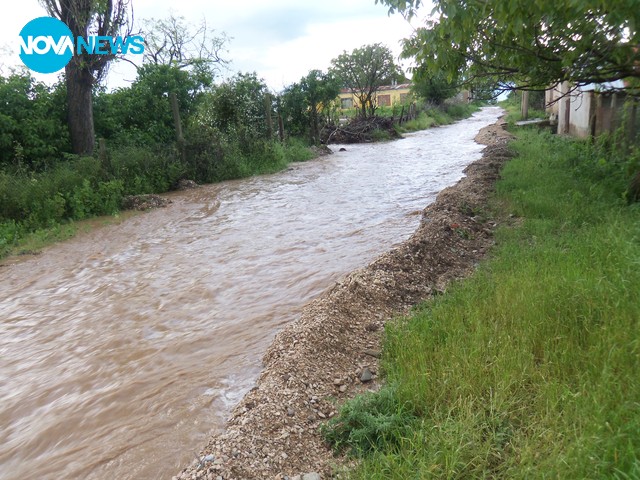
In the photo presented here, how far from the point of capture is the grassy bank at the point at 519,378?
7.60 feet

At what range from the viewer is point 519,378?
291 centimetres

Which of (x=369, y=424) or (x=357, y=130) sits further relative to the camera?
(x=357, y=130)

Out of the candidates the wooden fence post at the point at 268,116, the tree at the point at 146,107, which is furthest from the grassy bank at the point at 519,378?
the wooden fence post at the point at 268,116

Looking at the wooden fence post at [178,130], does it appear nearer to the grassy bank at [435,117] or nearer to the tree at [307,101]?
the tree at [307,101]

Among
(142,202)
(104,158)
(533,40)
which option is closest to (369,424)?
(533,40)

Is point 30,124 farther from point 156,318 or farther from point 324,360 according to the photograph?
point 324,360

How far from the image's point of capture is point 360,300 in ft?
16.0

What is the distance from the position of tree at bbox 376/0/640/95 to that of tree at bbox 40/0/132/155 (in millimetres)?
10033

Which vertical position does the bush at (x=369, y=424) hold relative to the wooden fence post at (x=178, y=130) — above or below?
below

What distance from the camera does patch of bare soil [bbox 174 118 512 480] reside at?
9.21ft

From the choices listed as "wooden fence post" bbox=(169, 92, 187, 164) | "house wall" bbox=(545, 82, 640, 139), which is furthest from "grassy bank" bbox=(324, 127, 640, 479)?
"wooden fence post" bbox=(169, 92, 187, 164)

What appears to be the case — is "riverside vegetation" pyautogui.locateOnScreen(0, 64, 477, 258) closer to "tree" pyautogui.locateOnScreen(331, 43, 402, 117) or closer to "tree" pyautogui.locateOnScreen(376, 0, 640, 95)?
"tree" pyautogui.locateOnScreen(376, 0, 640, 95)

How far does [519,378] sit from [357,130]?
26885 mm

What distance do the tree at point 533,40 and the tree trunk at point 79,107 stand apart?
1011 centimetres
